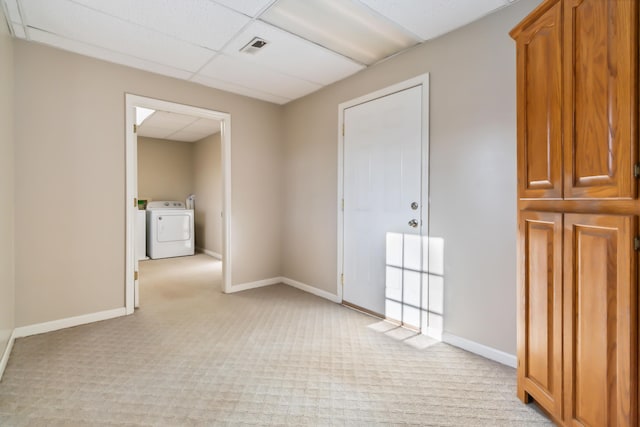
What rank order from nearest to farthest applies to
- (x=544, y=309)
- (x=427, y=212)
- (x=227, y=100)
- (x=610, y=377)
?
1. (x=610, y=377)
2. (x=544, y=309)
3. (x=427, y=212)
4. (x=227, y=100)

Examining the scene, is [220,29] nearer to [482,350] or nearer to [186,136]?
[482,350]

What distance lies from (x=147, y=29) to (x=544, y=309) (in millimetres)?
3168

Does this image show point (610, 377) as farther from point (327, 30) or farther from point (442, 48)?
point (327, 30)

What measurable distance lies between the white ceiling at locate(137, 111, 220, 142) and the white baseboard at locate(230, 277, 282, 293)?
2.78 m

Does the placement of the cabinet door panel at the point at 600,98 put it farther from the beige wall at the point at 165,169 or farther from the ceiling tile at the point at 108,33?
the beige wall at the point at 165,169

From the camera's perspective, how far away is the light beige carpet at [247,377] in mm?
1637

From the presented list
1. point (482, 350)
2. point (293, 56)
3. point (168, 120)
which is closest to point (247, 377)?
point (482, 350)

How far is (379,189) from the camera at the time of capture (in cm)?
303

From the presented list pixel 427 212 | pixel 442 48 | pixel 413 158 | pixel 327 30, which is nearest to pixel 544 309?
pixel 427 212

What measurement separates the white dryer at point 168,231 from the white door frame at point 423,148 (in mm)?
4069

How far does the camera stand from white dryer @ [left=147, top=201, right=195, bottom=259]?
600 cm

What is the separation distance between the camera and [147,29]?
2.43 meters

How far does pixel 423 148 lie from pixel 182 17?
6.76ft

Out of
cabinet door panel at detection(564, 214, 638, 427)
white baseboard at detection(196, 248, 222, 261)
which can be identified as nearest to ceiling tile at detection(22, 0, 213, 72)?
cabinet door panel at detection(564, 214, 638, 427)
